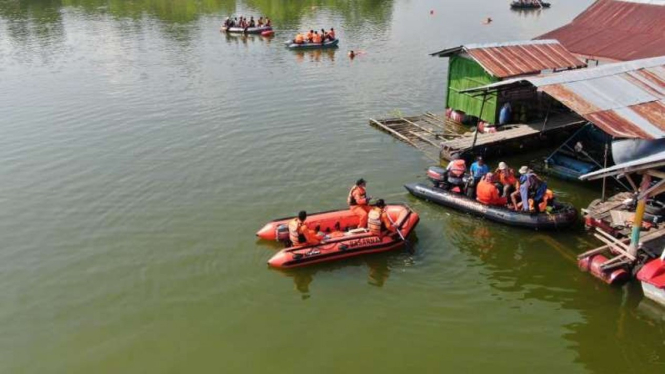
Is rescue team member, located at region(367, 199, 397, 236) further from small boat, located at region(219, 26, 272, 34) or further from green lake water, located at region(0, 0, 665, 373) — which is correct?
small boat, located at region(219, 26, 272, 34)

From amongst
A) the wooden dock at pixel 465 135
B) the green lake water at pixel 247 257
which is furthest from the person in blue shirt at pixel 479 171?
the wooden dock at pixel 465 135

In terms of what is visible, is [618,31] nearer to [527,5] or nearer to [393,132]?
[393,132]

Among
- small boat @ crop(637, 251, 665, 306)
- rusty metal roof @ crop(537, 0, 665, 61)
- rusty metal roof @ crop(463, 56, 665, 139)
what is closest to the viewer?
small boat @ crop(637, 251, 665, 306)

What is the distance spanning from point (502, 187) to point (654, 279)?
5361 mm

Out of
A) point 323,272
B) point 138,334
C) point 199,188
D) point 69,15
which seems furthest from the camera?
point 69,15

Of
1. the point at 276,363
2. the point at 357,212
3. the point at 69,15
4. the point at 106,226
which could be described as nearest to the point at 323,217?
the point at 357,212

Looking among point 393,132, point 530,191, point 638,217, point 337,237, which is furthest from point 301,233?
point 393,132

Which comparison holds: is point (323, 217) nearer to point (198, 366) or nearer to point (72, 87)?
point (198, 366)

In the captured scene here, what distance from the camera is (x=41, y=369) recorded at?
12141mm

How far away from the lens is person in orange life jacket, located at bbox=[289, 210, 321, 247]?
49.5ft

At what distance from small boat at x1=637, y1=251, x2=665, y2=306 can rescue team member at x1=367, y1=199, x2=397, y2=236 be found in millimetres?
6138

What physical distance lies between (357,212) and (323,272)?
2.28m

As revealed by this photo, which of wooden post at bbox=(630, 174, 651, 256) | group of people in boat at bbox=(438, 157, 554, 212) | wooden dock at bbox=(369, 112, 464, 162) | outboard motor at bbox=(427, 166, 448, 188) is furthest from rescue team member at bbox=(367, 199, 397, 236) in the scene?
wooden dock at bbox=(369, 112, 464, 162)

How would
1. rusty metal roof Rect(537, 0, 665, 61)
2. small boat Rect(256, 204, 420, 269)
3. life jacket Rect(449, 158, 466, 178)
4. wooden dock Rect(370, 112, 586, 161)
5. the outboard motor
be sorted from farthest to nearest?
rusty metal roof Rect(537, 0, 665, 61) < wooden dock Rect(370, 112, 586, 161) < the outboard motor < life jacket Rect(449, 158, 466, 178) < small boat Rect(256, 204, 420, 269)
